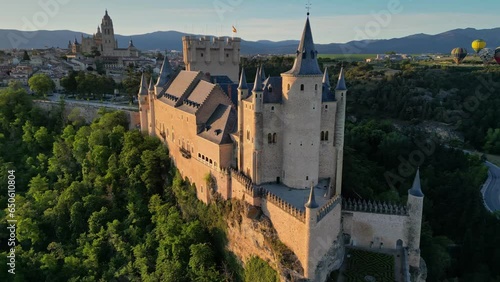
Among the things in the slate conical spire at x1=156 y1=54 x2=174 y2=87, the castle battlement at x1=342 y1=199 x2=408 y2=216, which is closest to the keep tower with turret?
the castle battlement at x1=342 y1=199 x2=408 y2=216

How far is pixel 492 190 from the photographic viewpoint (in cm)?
6888

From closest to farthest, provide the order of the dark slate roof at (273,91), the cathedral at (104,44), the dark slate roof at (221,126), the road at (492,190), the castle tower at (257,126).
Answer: the castle tower at (257,126) < the dark slate roof at (273,91) < the dark slate roof at (221,126) < the road at (492,190) < the cathedral at (104,44)

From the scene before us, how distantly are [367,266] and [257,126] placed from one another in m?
13.4

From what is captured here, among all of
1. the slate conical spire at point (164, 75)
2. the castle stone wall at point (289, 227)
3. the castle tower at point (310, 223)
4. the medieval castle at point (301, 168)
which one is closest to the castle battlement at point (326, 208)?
the medieval castle at point (301, 168)

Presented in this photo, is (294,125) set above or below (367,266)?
above

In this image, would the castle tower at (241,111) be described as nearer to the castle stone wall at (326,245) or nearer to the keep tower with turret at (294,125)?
the keep tower with turret at (294,125)

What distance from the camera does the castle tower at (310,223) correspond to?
2505 cm

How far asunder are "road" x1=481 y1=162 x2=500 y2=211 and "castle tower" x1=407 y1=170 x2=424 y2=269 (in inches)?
1597

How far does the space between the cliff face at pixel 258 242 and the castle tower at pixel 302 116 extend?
4328mm

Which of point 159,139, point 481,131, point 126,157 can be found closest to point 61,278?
point 126,157

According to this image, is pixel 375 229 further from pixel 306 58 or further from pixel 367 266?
pixel 306 58

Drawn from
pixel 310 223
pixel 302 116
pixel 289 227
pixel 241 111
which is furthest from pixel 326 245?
pixel 241 111

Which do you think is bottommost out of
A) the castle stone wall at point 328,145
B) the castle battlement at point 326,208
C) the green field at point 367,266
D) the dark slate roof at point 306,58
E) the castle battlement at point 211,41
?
the green field at point 367,266

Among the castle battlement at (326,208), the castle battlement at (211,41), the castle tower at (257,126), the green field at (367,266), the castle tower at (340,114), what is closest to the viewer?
the castle battlement at (326,208)
